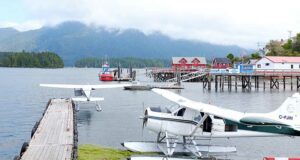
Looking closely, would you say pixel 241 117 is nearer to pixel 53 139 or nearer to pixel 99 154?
pixel 99 154

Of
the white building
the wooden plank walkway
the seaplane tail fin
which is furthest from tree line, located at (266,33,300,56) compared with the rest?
the seaplane tail fin

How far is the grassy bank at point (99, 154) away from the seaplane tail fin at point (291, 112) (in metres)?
7.26

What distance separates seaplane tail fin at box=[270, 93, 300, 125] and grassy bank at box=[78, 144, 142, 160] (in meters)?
7.26

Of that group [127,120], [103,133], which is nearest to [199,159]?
[103,133]

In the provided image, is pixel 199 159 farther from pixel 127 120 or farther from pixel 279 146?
pixel 127 120

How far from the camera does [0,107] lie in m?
50.7

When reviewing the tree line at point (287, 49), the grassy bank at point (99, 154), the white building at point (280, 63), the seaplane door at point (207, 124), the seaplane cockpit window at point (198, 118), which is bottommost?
the grassy bank at point (99, 154)

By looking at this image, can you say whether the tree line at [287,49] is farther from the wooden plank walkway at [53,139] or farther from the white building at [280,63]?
the wooden plank walkway at [53,139]

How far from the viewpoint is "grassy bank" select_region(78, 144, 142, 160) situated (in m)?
20.5

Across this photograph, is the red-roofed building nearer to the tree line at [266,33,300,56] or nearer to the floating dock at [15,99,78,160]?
the tree line at [266,33,300,56]

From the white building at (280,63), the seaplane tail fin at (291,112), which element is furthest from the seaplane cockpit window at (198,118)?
the white building at (280,63)

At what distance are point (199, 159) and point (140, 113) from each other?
24.1 metres

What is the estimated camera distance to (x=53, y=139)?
869 inches

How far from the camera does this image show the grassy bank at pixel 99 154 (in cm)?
2052
